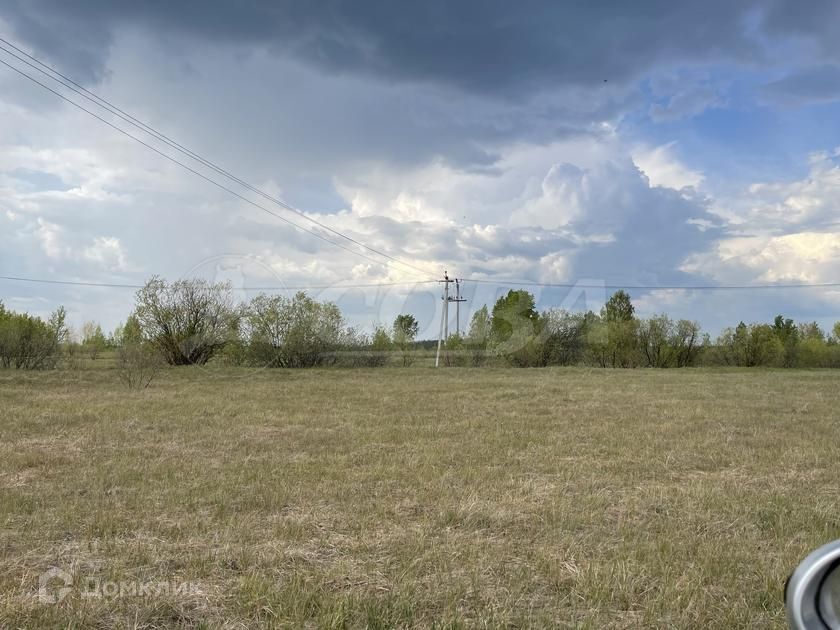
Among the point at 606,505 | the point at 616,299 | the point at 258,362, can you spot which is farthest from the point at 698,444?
the point at 616,299

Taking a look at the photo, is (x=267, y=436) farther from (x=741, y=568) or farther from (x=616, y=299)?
(x=616, y=299)

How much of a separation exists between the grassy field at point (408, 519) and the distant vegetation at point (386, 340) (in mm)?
24937

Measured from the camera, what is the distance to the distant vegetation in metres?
41.1

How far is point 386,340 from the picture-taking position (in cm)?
4697

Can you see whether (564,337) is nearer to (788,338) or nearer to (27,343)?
(788,338)

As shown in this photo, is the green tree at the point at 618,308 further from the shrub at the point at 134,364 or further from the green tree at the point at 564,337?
the shrub at the point at 134,364

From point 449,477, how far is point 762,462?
5275mm

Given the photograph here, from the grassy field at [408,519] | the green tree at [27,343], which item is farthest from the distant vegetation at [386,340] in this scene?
the grassy field at [408,519]

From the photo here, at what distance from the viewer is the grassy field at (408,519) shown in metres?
4.50

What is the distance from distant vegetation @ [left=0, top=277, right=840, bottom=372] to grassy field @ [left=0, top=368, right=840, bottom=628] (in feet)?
81.8

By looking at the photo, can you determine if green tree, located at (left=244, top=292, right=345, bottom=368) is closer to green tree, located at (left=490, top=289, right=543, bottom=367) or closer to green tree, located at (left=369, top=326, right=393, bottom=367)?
green tree, located at (left=369, top=326, right=393, bottom=367)

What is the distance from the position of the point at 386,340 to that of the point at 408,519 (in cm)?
4028

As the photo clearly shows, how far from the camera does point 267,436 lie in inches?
501

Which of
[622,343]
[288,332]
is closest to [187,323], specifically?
[288,332]
